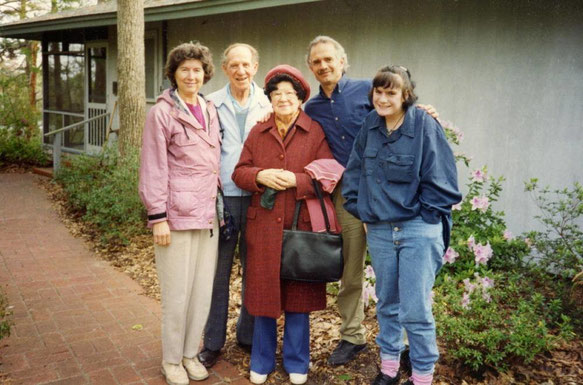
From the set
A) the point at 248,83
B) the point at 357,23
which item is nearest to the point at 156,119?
the point at 248,83

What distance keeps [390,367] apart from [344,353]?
50 cm

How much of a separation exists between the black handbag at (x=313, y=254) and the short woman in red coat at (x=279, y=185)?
0.06m

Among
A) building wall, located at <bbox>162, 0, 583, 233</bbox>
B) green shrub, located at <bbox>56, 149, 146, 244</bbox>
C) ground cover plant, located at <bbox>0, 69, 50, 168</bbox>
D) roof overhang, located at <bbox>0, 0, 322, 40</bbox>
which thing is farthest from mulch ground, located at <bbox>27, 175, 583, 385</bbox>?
ground cover plant, located at <bbox>0, 69, 50, 168</bbox>

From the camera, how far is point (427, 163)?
106 inches

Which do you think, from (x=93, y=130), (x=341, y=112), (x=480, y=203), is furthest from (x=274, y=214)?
→ (x=93, y=130)

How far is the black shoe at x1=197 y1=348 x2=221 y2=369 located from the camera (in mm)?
3484

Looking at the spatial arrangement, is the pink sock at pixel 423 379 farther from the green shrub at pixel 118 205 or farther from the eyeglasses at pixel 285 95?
the green shrub at pixel 118 205

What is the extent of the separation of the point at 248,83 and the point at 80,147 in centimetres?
1169

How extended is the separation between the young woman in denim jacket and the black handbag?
0.21m

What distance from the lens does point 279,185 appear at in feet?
9.80

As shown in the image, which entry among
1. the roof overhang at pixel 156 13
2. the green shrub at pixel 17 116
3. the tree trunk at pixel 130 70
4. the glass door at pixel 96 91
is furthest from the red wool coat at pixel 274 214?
the green shrub at pixel 17 116

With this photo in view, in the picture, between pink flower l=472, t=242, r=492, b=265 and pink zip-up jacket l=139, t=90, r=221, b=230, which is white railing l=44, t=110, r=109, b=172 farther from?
pink flower l=472, t=242, r=492, b=265

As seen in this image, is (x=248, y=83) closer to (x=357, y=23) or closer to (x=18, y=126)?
(x=357, y=23)

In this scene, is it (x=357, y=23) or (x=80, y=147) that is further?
(x=80, y=147)
